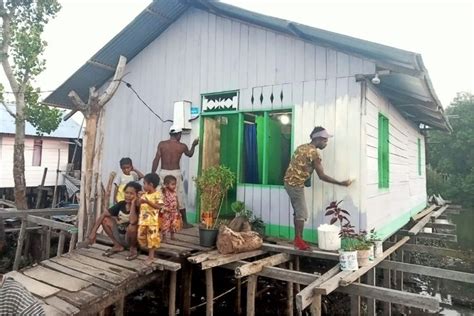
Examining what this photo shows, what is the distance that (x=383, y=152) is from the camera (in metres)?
6.91

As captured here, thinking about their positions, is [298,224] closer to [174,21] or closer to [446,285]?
[174,21]

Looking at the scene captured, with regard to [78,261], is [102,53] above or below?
above

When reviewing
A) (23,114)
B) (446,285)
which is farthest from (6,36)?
(446,285)

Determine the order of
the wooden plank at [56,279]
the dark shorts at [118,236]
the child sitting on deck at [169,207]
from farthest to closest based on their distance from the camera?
1. the child sitting on deck at [169,207]
2. the dark shorts at [118,236]
3. the wooden plank at [56,279]

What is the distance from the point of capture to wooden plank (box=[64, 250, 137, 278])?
457 centimetres

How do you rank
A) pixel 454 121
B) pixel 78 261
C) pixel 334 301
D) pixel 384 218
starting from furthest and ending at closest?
pixel 454 121
pixel 334 301
pixel 384 218
pixel 78 261

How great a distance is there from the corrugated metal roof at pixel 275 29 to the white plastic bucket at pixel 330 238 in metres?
2.45

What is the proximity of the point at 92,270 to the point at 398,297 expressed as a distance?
3822 millimetres

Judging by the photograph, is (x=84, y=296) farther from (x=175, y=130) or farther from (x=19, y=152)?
(x=19, y=152)

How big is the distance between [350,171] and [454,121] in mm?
27765

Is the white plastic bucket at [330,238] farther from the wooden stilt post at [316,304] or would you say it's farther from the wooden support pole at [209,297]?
the wooden support pole at [209,297]

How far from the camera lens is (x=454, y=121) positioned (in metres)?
Result: 28.3

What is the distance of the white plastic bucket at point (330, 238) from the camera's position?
5.20m

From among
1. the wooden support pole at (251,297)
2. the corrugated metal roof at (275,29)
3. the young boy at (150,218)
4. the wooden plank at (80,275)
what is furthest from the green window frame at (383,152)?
the wooden plank at (80,275)
